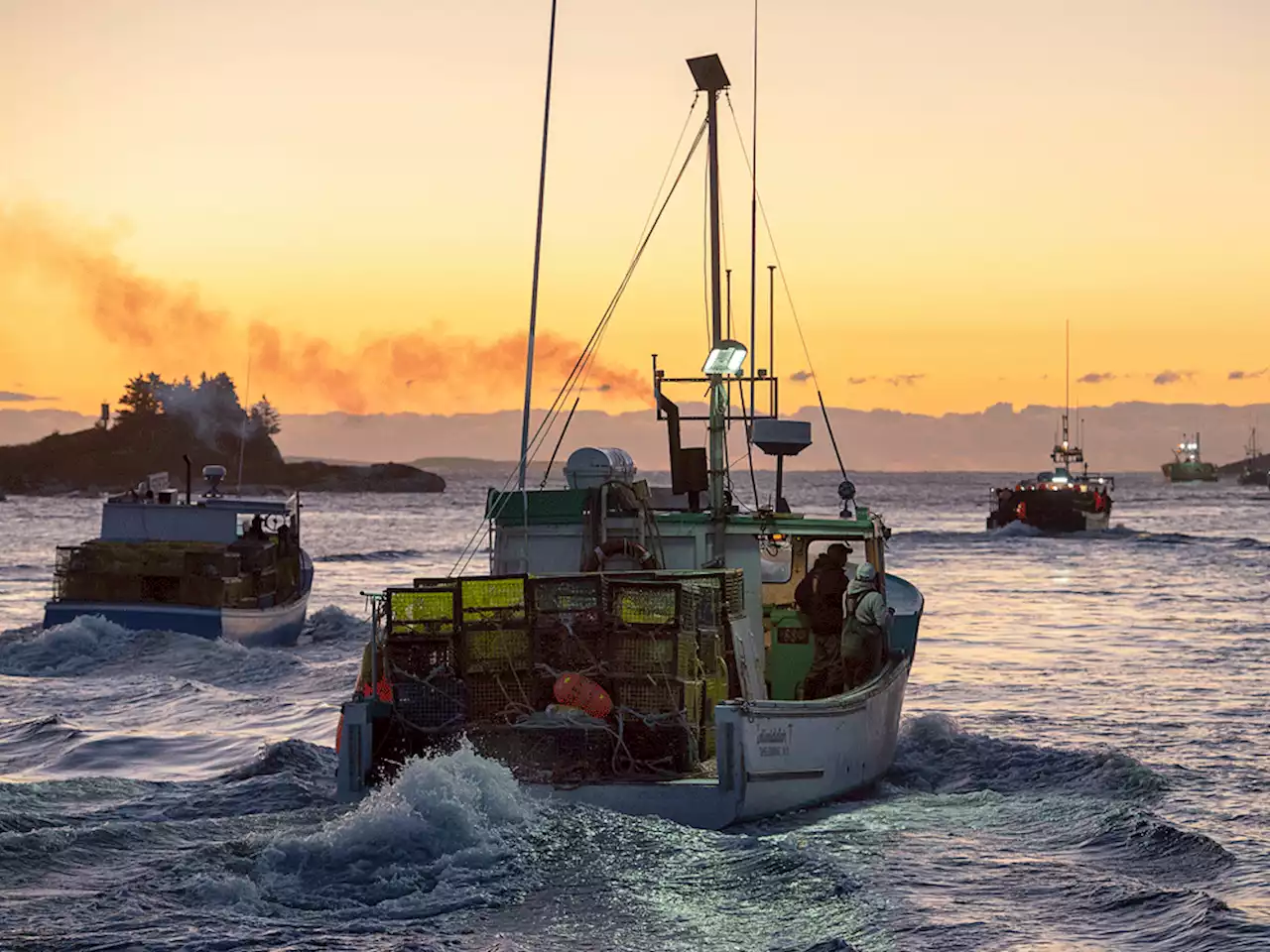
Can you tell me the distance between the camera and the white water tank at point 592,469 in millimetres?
17484

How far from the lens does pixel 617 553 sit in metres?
16.9

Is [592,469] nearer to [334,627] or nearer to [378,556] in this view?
[334,627]

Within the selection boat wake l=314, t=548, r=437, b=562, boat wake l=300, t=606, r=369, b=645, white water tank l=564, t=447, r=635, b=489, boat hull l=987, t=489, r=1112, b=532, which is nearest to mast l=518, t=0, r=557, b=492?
white water tank l=564, t=447, r=635, b=489

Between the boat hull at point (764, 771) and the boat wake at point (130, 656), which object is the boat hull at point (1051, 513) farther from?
the boat hull at point (764, 771)

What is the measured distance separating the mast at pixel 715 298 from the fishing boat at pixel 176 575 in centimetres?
1679

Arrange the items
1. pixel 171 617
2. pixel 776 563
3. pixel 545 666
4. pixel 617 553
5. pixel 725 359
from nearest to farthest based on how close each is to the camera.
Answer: pixel 545 666 → pixel 617 553 → pixel 725 359 → pixel 776 563 → pixel 171 617

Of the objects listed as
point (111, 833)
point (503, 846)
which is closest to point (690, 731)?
point (503, 846)

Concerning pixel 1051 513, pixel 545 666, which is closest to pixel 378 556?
pixel 1051 513

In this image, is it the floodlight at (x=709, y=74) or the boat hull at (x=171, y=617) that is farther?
the boat hull at (x=171, y=617)

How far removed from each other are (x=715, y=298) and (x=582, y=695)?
6.78m

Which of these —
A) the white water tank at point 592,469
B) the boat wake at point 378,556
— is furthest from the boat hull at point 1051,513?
the white water tank at point 592,469

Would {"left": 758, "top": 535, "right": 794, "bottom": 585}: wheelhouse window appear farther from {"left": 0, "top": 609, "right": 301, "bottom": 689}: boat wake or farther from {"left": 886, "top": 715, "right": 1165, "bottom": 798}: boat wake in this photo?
{"left": 0, "top": 609, "right": 301, "bottom": 689}: boat wake

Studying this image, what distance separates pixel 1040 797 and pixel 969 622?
→ 82.2 ft

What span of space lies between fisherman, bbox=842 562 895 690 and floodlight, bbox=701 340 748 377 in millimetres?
2839
